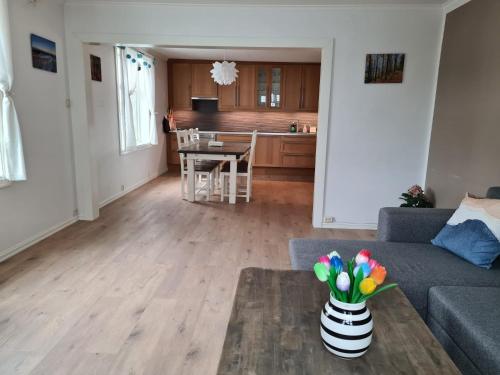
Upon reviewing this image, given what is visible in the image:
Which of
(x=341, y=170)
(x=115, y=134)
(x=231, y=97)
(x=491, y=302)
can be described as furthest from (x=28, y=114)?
(x=231, y=97)

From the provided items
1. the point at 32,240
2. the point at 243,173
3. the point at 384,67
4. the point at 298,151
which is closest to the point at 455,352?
the point at 384,67

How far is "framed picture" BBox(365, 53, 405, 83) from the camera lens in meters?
3.79

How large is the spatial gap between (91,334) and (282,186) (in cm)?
485

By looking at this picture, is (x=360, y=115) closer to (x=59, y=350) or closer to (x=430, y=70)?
(x=430, y=70)

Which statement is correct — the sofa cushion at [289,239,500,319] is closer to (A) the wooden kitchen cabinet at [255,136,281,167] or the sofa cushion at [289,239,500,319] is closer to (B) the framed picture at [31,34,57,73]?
(B) the framed picture at [31,34,57,73]

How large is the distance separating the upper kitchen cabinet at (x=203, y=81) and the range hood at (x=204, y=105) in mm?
166

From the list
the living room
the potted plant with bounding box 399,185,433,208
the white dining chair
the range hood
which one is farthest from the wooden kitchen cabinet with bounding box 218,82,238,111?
the potted plant with bounding box 399,185,433,208

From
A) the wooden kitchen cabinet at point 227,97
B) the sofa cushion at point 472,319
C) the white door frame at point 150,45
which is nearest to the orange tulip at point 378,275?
the sofa cushion at point 472,319

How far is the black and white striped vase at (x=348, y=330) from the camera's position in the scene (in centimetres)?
116

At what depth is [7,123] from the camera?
9.59ft

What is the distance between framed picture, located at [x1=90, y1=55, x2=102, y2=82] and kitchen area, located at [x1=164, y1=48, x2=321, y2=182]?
94.6 inches

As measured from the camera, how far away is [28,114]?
3266 millimetres

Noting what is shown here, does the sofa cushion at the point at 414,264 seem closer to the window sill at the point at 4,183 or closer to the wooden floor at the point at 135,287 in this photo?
the wooden floor at the point at 135,287

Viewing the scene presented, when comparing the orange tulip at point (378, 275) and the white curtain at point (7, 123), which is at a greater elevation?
the white curtain at point (7, 123)
